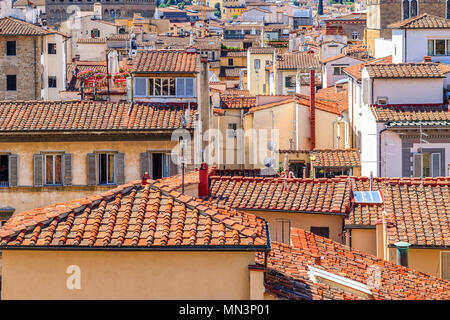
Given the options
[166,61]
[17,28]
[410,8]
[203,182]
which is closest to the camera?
[203,182]

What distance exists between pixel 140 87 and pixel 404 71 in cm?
791

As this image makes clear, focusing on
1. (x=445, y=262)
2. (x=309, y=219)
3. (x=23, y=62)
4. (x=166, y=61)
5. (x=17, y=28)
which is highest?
(x=17, y=28)

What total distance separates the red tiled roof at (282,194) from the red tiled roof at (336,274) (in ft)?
9.93

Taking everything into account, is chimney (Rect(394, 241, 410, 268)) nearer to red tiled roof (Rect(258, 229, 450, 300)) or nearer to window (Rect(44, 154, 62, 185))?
red tiled roof (Rect(258, 229, 450, 300))

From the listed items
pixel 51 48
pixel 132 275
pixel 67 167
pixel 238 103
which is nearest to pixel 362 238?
pixel 67 167

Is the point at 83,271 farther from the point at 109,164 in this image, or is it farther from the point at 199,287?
the point at 109,164

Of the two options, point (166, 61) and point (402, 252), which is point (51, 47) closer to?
point (166, 61)

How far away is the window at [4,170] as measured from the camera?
26328 millimetres

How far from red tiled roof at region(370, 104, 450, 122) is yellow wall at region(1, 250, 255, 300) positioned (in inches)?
760

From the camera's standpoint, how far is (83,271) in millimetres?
10578

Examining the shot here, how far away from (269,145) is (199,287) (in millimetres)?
26892

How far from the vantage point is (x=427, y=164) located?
28703 millimetres

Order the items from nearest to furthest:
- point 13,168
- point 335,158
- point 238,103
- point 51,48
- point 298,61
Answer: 1. point 13,168
2. point 335,158
3. point 238,103
4. point 51,48
5. point 298,61
